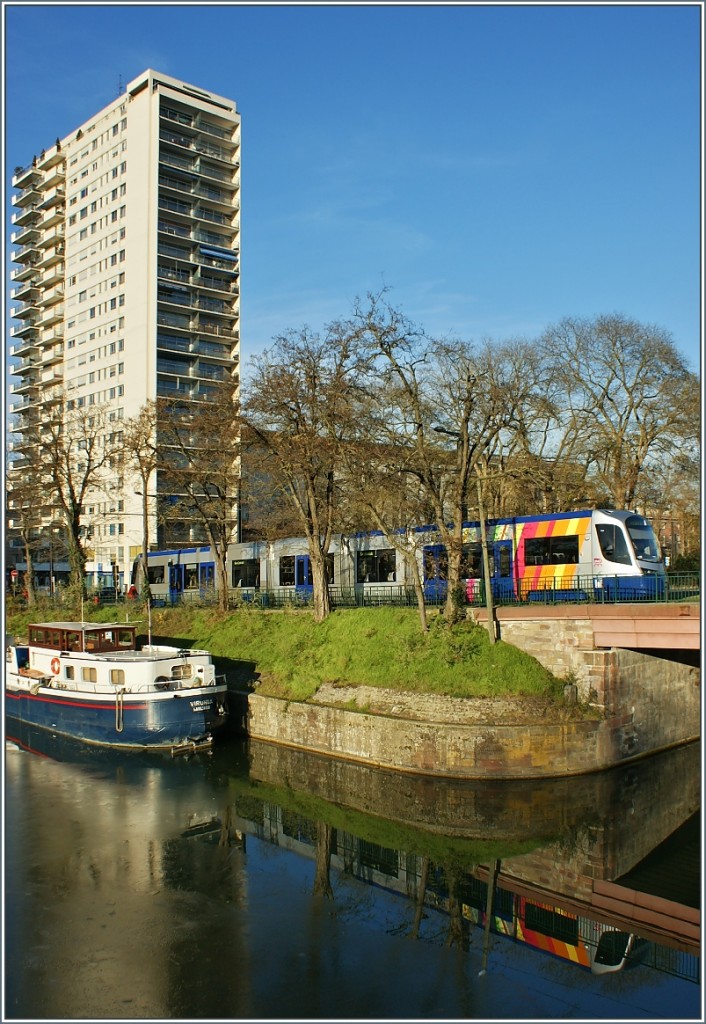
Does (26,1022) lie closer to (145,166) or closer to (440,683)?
(440,683)

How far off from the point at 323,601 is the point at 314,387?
334 inches

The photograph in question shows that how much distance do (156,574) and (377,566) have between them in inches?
870

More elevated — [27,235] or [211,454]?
[27,235]

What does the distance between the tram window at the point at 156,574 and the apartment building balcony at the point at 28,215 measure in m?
53.0

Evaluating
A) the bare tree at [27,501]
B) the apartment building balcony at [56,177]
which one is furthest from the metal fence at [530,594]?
the apartment building balcony at [56,177]

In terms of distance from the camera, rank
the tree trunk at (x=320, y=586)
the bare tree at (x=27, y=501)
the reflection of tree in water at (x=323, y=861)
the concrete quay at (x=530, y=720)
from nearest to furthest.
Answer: the reflection of tree in water at (x=323, y=861) < the concrete quay at (x=530, y=720) < the tree trunk at (x=320, y=586) < the bare tree at (x=27, y=501)

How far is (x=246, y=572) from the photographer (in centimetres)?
4284

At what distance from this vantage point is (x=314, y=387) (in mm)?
30625

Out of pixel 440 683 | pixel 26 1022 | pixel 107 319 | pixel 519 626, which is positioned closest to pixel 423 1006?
pixel 26 1022

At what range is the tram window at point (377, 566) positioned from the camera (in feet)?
111

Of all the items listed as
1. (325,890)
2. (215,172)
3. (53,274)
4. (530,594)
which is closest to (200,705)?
(325,890)

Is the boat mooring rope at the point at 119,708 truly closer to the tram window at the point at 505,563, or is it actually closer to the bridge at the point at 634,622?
the bridge at the point at 634,622

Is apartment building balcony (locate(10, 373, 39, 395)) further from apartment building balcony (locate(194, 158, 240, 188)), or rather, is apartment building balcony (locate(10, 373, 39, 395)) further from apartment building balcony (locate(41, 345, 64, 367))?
apartment building balcony (locate(194, 158, 240, 188))

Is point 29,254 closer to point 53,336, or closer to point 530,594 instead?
point 53,336
